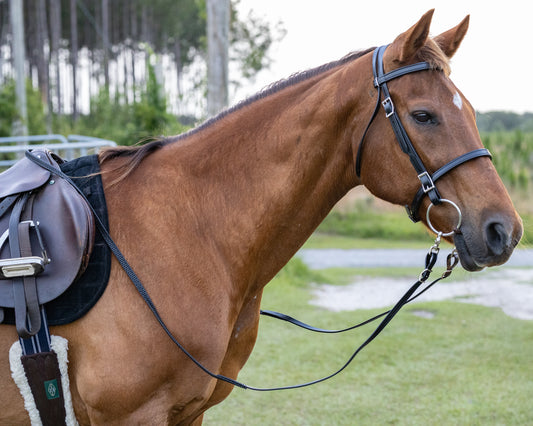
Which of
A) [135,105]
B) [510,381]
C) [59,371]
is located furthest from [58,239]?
[135,105]

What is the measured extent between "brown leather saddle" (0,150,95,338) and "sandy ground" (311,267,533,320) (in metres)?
5.95

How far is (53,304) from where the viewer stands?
1.87m

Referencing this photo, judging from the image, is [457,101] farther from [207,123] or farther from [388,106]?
[207,123]

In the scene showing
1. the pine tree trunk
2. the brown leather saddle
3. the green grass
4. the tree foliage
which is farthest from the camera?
the tree foliage

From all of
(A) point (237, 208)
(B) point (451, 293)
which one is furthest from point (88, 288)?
(B) point (451, 293)

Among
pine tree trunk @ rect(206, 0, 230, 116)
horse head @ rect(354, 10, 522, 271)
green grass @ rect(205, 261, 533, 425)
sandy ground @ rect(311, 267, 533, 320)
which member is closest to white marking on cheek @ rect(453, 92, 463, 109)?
horse head @ rect(354, 10, 522, 271)

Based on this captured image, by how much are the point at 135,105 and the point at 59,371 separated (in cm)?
922

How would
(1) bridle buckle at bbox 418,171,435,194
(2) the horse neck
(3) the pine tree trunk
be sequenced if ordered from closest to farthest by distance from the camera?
(1) bridle buckle at bbox 418,171,435,194, (2) the horse neck, (3) the pine tree trunk

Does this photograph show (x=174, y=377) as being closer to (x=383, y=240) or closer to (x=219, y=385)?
(x=219, y=385)

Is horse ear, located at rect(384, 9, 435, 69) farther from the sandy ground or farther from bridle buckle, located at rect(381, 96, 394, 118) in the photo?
the sandy ground

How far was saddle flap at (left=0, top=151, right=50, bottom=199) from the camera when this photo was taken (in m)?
1.96

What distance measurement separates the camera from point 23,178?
203cm

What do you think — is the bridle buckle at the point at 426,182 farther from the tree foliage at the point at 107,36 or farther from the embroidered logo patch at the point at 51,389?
the tree foliage at the point at 107,36

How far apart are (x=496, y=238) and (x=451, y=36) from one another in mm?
876
